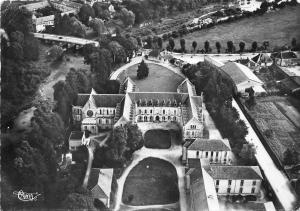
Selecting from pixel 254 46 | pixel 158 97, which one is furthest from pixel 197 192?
pixel 254 46

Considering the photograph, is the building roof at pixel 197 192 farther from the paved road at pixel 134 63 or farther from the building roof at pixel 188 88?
the paved road at pixel 134 63

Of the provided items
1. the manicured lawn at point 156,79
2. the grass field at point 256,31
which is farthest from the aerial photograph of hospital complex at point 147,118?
the grass field at point 256,31

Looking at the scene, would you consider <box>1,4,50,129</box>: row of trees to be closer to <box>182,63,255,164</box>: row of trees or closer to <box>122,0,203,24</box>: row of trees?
<box>182,63,255,164</box>: row of trees

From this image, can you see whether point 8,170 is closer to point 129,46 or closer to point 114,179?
point 114,179

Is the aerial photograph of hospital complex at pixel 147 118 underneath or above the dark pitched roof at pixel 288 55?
underneath

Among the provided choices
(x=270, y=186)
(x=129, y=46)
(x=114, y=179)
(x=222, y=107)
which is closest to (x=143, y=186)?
(x=114, y=179)

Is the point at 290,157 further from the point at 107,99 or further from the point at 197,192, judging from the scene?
the point at 107,99
